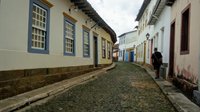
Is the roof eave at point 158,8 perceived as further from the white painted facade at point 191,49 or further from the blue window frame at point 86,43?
the blue window frame at point 86,43

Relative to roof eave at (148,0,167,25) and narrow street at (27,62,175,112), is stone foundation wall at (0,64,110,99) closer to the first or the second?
narrow street at (27,62,175,112)

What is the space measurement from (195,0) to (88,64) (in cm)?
842

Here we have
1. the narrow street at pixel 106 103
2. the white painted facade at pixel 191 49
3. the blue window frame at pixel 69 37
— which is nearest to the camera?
the narrow street at pixel 106 103

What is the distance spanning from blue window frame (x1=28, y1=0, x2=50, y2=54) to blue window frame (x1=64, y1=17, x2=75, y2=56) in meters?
2.00

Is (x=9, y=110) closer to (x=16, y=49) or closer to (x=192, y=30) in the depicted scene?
(x=16, y=49)

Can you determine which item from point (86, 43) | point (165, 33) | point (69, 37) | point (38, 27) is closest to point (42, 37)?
point (38, 27)

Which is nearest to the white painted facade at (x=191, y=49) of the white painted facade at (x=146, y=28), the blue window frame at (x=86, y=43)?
the blue window frame at (x=86, y=43)

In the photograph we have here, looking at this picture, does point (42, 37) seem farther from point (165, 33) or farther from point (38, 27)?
point (165, 33)

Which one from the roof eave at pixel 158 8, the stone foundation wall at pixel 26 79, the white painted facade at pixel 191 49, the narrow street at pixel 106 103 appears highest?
the roof eave at pixel 158 8

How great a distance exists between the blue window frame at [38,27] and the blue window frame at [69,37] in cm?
200

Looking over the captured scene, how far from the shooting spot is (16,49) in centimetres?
629

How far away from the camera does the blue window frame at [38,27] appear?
707 centimetres

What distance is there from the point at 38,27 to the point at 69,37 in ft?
10.6


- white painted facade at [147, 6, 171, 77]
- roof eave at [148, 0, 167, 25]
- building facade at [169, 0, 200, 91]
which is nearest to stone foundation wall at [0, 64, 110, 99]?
building facade at [169, 0, 200, 91]
